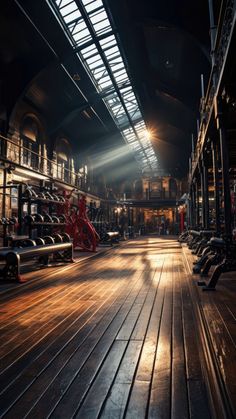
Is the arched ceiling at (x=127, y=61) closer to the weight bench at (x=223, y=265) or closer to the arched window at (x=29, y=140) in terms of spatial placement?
the arched window at (x=29, y=140)

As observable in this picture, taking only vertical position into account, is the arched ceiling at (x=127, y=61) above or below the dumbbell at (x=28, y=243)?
above

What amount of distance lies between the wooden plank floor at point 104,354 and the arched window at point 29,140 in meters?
11.1

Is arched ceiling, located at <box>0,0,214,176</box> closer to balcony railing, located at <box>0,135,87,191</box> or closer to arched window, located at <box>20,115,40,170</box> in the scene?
arched window, located at <box>20,115,40,170</box>

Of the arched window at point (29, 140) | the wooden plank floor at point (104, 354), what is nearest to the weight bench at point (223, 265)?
the wooden plank floor at point (104, 354)

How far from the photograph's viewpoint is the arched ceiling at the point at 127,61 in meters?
9.11

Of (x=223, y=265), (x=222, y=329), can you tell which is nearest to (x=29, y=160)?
(x=223, y=265)

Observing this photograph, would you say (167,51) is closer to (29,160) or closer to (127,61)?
(127,61)

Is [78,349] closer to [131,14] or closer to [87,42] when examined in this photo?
[131,14]

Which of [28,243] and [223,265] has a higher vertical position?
[28,243]

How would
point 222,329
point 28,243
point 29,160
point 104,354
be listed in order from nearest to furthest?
1. point 104,354
2. point 222,329
3. point 28,243
4. point 29,160

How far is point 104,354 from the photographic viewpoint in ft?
6.90

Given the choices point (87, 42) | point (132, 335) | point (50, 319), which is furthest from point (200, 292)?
point (87, 42)

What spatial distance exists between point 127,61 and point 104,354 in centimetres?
1331

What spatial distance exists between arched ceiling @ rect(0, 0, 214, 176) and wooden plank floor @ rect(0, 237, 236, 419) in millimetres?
9062
